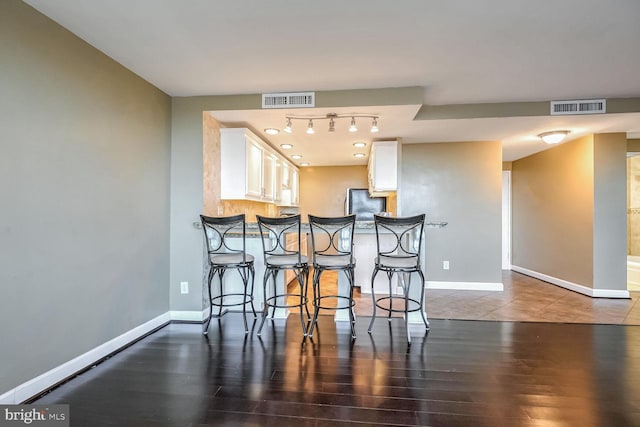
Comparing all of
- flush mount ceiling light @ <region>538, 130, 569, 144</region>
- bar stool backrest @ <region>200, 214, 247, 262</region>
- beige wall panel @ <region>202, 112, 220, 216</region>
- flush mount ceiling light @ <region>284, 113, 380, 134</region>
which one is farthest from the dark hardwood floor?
flush mount ceiling light @ <region>538, 130, 569, 144</region>

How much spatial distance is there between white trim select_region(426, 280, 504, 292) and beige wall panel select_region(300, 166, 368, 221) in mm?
2614

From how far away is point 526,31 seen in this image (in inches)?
80.0

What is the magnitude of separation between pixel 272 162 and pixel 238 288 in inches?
A: 81.2

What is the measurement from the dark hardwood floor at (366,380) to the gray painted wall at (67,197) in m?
0.37

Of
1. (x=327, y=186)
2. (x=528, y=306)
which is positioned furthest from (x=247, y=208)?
(x=528, y=306)

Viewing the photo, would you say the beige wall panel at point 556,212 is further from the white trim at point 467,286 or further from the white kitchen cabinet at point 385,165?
the white kitchen cabinet at point 385,165

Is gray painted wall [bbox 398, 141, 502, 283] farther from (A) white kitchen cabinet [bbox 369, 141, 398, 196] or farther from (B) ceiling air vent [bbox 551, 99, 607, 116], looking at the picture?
(B) ceiling air vent [bbox 551, 99, 607, 116]

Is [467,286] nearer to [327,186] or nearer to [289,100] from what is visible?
[327,186]

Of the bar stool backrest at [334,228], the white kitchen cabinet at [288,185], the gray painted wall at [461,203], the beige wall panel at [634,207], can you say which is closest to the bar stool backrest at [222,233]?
the bar stool backrest at [334,228]

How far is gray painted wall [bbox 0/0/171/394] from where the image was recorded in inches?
67.1

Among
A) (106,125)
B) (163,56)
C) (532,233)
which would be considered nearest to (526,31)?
(163,56)

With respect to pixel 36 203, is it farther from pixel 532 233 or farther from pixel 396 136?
pixel 532 233

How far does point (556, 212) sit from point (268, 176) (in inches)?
182

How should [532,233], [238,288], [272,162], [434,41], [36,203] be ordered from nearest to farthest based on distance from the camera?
[36,203], [434,41], [238,288], [272,162], [532,233]
